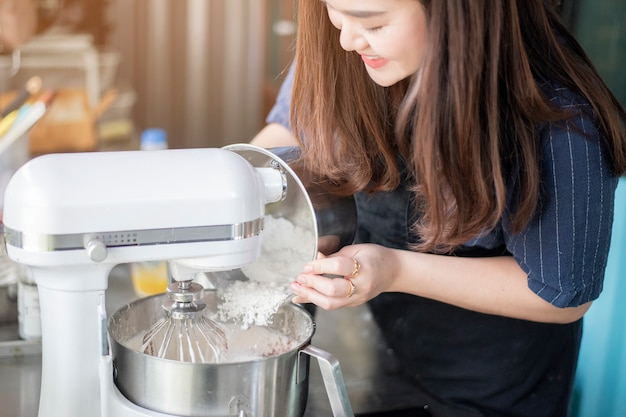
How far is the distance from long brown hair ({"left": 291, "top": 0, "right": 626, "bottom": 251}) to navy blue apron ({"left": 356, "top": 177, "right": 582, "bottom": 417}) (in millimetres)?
157

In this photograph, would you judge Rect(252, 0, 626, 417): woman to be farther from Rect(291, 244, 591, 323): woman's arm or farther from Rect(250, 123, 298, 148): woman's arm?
Rect(250, 123, 298, 148): woman's arm

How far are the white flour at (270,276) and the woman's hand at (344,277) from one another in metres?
0.03

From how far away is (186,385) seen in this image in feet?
2.95

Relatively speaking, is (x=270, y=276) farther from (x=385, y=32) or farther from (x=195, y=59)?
(x=195, y=59)

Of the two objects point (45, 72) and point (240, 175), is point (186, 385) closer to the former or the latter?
point (240, 175)

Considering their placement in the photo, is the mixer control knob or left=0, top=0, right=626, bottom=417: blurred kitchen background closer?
the mixer control knob

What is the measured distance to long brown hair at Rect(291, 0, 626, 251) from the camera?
97 centimetres

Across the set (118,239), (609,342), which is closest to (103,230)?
(118,239)

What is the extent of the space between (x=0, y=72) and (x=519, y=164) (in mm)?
2017

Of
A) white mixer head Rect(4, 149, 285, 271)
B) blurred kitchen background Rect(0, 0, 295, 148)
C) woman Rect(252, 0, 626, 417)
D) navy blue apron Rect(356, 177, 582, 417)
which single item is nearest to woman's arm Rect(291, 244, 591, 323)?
woman Rect(252, 0, 626, 417)

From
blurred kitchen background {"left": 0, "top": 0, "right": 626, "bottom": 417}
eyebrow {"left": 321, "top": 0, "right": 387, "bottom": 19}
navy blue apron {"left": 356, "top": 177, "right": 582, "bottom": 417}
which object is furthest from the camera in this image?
blurred kitchen background {"left": 0, "top": 0, "right": 626, "bottom": 417}

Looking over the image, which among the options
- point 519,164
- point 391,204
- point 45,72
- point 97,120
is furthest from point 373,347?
point 45,72

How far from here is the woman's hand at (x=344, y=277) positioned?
1009 mm

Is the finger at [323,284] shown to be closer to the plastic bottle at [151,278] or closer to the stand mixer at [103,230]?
the stand mixer at [103,230]
